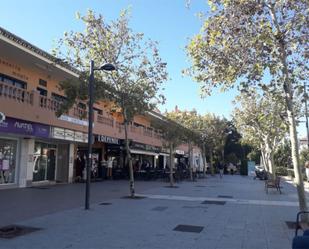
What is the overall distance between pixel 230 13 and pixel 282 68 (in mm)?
Result: 2114

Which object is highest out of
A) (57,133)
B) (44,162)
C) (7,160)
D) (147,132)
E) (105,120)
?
(147,132)

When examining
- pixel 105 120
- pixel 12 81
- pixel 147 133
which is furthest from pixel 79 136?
pixel 147 133

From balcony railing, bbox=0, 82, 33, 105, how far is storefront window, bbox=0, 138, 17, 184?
246cm

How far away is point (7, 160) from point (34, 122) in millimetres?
2393

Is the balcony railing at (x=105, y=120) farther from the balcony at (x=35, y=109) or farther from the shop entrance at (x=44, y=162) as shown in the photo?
the shop entrance at (x=44, y=162)

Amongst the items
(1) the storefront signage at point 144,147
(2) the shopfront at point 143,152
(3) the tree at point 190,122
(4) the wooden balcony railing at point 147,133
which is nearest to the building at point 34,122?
(1) the storefront signage at point 144,147

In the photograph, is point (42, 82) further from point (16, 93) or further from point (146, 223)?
point (146, 223)

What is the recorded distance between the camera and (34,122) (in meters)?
20.3

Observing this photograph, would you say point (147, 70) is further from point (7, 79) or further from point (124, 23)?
point (7, 79)

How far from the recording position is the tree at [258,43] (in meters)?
11.5

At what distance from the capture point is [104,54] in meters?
17.6

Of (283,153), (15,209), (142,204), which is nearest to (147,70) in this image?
(142,204)

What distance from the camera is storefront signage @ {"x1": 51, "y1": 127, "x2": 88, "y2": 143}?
72.2 feet

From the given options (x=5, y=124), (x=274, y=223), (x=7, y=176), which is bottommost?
(x=274, y=223)
